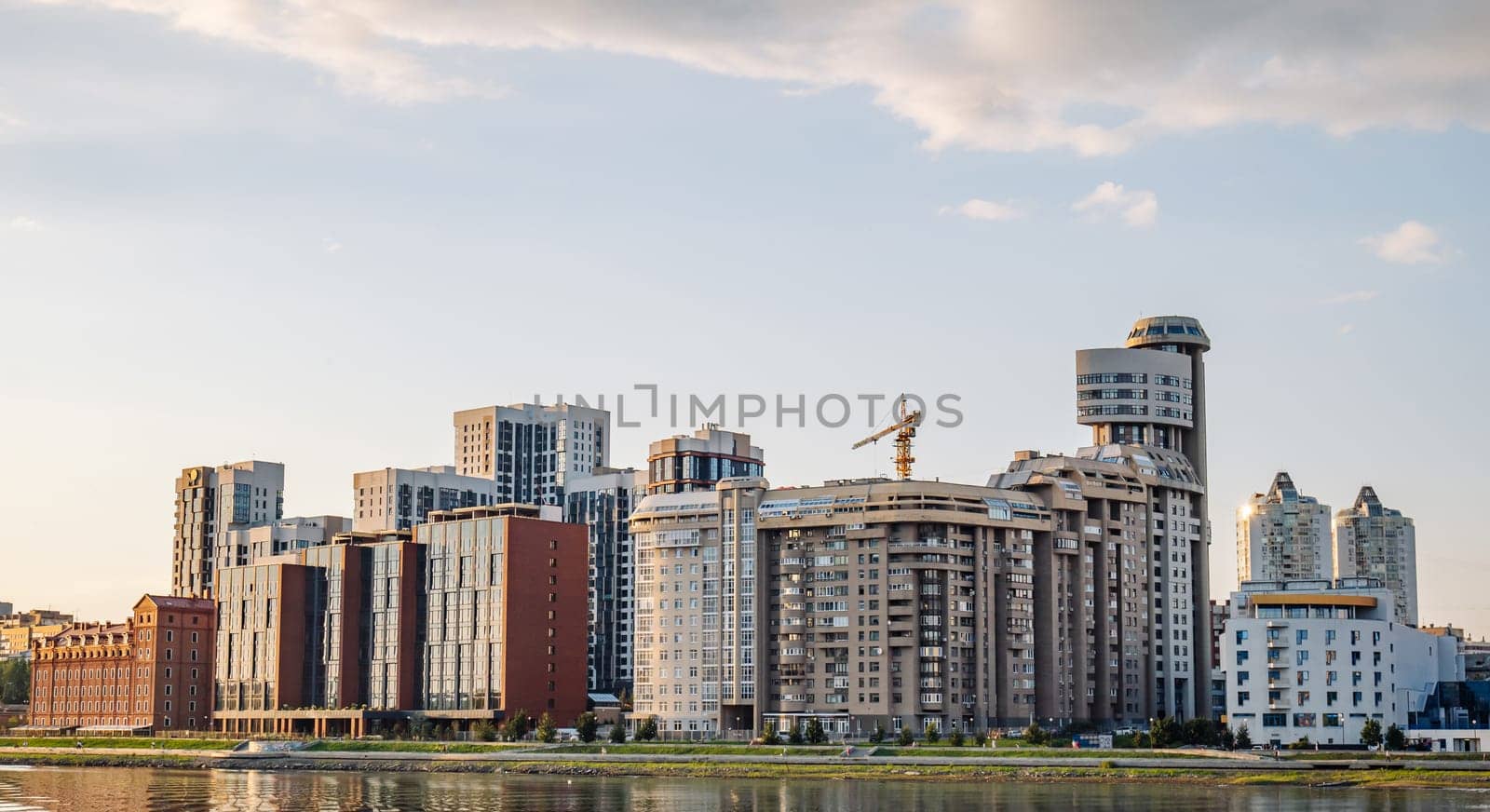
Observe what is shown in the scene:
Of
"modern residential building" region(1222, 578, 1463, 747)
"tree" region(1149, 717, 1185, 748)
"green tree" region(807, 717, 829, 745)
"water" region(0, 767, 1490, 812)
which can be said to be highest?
"modern residential building" region(1222, 578, 1463, 747)

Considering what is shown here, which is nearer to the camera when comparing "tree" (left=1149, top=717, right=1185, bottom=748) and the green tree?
"tree" (left=1149, top=717, right=1185, bottom=748)

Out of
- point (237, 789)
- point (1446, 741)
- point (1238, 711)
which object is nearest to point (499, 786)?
point (237, 789)

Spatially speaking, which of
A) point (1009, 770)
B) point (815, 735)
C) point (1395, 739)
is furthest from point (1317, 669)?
point (815, 735)

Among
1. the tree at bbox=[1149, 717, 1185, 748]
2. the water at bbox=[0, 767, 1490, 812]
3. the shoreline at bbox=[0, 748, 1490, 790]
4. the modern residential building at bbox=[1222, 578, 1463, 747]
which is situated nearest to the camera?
the water at bbox=[0, 767, 1490, 812]

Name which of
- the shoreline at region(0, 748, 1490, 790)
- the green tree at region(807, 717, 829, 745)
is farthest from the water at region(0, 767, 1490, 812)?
the green tree at region(807, 717, 829, 745)

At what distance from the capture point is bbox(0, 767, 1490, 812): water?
13588 centimetres

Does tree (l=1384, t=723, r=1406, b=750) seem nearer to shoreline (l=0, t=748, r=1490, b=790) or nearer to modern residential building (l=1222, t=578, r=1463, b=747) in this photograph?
modern residential building (l=1222, t=578, r=1463, b=747)

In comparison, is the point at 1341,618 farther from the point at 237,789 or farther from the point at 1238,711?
the point at 237,789

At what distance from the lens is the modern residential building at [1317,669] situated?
180 m

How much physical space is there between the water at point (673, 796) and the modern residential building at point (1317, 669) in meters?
30.9

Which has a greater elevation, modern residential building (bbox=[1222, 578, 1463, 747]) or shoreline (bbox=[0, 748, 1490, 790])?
modern residential building (bbox=[1222, 578, 1463, 747])

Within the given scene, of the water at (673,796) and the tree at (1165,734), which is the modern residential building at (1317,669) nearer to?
the tree at (1165,734)

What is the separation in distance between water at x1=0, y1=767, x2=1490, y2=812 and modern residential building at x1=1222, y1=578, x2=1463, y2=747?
30.9 metres

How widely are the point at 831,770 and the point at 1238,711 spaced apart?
130 feet
